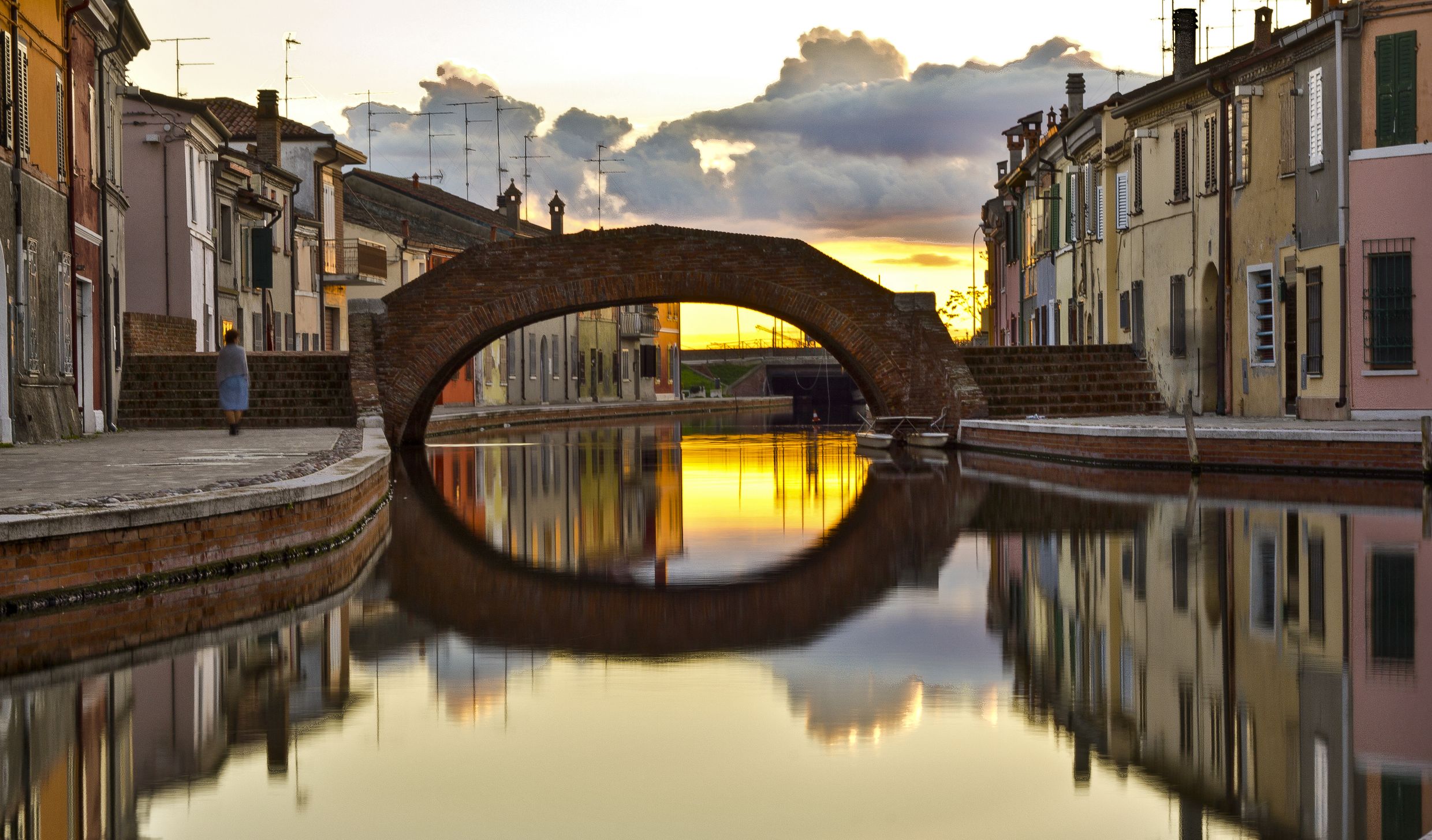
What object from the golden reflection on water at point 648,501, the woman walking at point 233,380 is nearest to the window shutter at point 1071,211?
the golden reflection on water at point 648,501

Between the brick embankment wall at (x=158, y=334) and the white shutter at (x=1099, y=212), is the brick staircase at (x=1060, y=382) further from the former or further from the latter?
the brick embankment wall at (x=158, y=334)

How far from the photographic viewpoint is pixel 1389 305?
25.0 meters

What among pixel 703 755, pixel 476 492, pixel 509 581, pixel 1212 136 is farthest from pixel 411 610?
pixel 1212 136

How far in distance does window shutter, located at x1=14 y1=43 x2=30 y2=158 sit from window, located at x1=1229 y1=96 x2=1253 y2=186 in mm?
18068

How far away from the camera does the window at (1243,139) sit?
28.9 metres

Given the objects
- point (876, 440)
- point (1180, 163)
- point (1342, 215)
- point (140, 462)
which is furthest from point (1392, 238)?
point (140, 462)

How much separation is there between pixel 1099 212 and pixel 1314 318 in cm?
1222

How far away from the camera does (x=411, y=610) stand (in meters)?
9.77

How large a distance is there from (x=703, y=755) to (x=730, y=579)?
5.43 meters

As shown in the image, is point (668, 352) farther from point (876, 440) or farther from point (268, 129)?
point (876, 440)

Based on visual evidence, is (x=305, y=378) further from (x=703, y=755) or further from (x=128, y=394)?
(x=703, y=755)

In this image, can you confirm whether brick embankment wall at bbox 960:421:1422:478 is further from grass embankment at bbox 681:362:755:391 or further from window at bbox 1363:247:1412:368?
grass embankment at bbox 681:362:755:391

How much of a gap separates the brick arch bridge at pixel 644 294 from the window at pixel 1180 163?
17.8 ft

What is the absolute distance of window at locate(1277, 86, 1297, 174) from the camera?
27078mm
